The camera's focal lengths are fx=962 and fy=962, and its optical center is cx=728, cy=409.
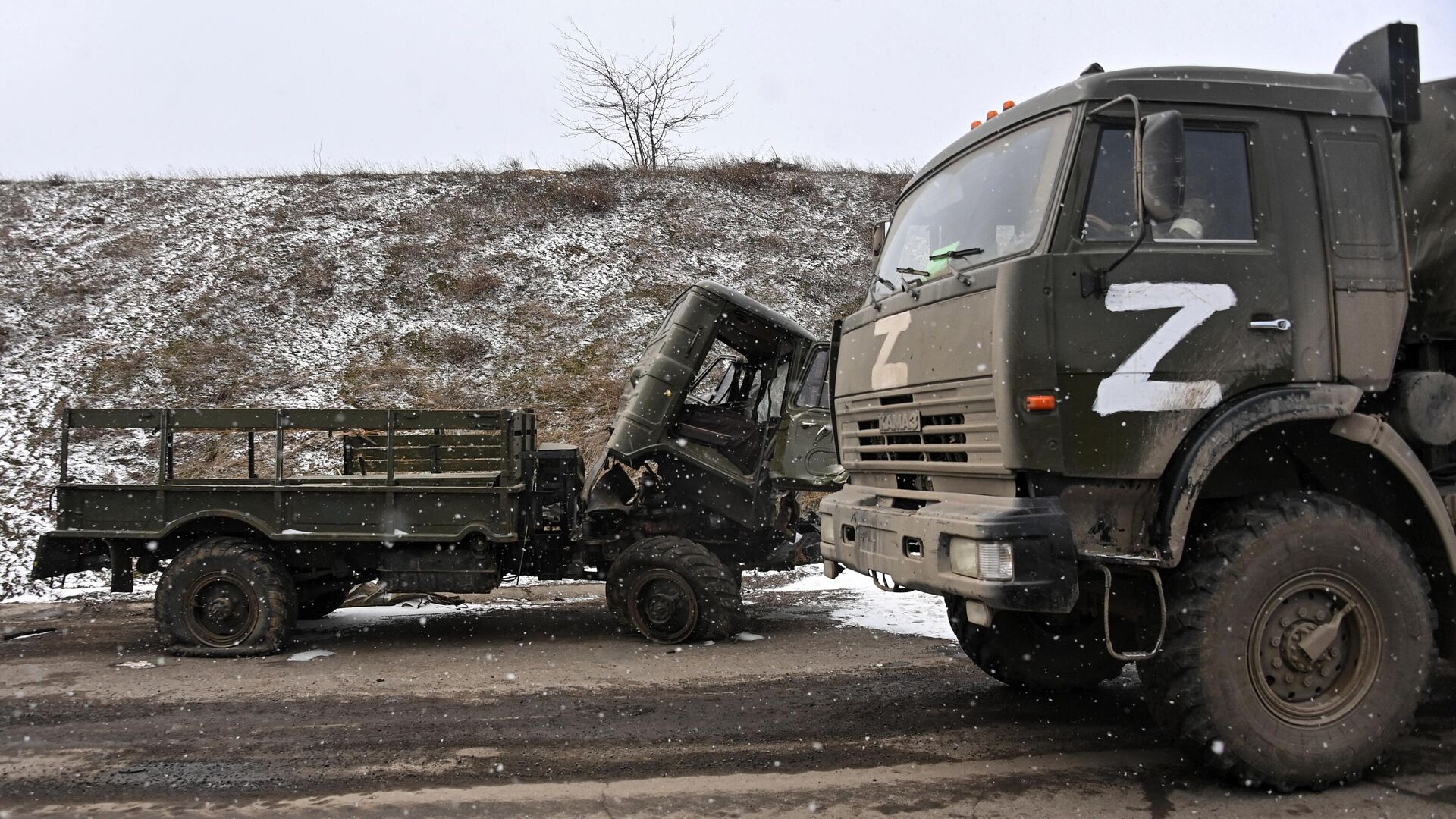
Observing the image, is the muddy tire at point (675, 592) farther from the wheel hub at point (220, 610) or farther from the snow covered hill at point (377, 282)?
the snow covered hill at point (377, 282)

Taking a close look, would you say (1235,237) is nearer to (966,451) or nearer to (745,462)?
(966,451)

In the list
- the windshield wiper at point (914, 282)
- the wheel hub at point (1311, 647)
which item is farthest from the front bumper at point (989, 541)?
the windshield wiper at point (914, 282)

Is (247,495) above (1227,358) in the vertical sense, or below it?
below

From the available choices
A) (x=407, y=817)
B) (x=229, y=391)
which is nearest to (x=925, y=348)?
(x=407, y=817)

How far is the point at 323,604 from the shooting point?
28.1 ft

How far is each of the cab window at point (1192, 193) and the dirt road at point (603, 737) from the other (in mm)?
2371

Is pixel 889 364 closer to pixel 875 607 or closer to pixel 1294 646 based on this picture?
pixel 1294 646

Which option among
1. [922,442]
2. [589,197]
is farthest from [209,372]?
[922,442]

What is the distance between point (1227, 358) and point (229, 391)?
56.4 ft

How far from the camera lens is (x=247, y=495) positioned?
7.48 metres

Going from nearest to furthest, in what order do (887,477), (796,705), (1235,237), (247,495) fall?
(1235,237) < (887,477) < (796,705) < (247,495)

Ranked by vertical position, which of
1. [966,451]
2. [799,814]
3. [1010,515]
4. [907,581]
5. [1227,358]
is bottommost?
[799,814]

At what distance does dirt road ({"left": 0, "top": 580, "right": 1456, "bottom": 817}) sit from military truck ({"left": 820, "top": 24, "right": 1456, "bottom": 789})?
23.2 inches

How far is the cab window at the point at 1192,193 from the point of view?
4066 mm
